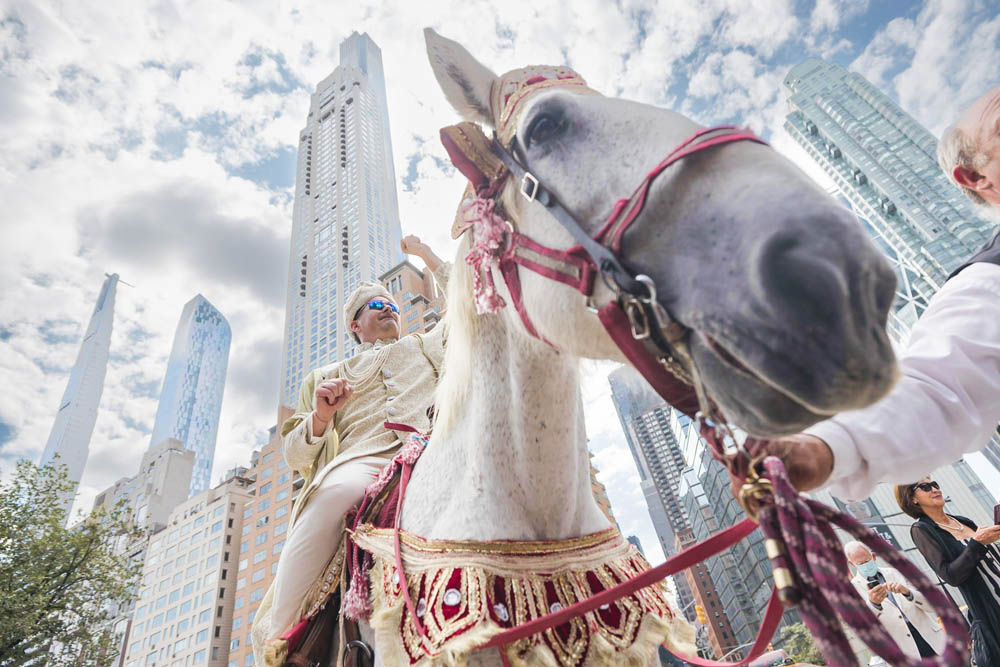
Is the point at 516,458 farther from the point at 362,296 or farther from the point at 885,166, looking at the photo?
the point at 885,166

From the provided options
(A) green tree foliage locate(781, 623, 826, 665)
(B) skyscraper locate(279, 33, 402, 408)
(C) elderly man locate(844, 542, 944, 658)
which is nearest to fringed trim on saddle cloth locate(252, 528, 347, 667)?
(C) elderly man locate(844, 542, 944, 658)

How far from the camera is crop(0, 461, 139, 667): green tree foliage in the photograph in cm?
1379

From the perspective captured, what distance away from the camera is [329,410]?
257cm

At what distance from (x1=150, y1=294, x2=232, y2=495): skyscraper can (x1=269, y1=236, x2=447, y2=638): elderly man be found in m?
175

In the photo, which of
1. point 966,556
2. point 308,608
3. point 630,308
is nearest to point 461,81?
point 630,308

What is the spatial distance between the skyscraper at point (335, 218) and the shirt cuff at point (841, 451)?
71.7 meters

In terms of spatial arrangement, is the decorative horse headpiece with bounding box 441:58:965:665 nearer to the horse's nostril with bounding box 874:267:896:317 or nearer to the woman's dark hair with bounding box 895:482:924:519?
the horse's nostril with bounding box 874:267:896:317

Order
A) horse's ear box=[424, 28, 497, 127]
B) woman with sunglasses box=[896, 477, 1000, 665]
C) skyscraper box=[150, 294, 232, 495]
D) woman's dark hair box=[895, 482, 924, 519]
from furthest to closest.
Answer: skyscraper box=[150, 294, 232, 495] < woman's dark hair box=[895, 482, 924, 519] < woman with sunglasses box=[896, 477, 1000, 665] < horse's ear box=[424, 28, 497, 127]

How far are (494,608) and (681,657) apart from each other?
0.75m

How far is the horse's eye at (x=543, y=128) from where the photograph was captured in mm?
1634

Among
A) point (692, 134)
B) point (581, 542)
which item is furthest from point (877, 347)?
point (581, 542)

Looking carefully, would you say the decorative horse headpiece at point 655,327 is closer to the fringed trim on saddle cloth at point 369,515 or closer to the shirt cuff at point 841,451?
the shirt cuff at point 841,451

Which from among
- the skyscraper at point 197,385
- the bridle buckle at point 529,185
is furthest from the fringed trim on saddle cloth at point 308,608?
the skyscraper at point 197,385

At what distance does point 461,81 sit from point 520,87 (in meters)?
0.33
